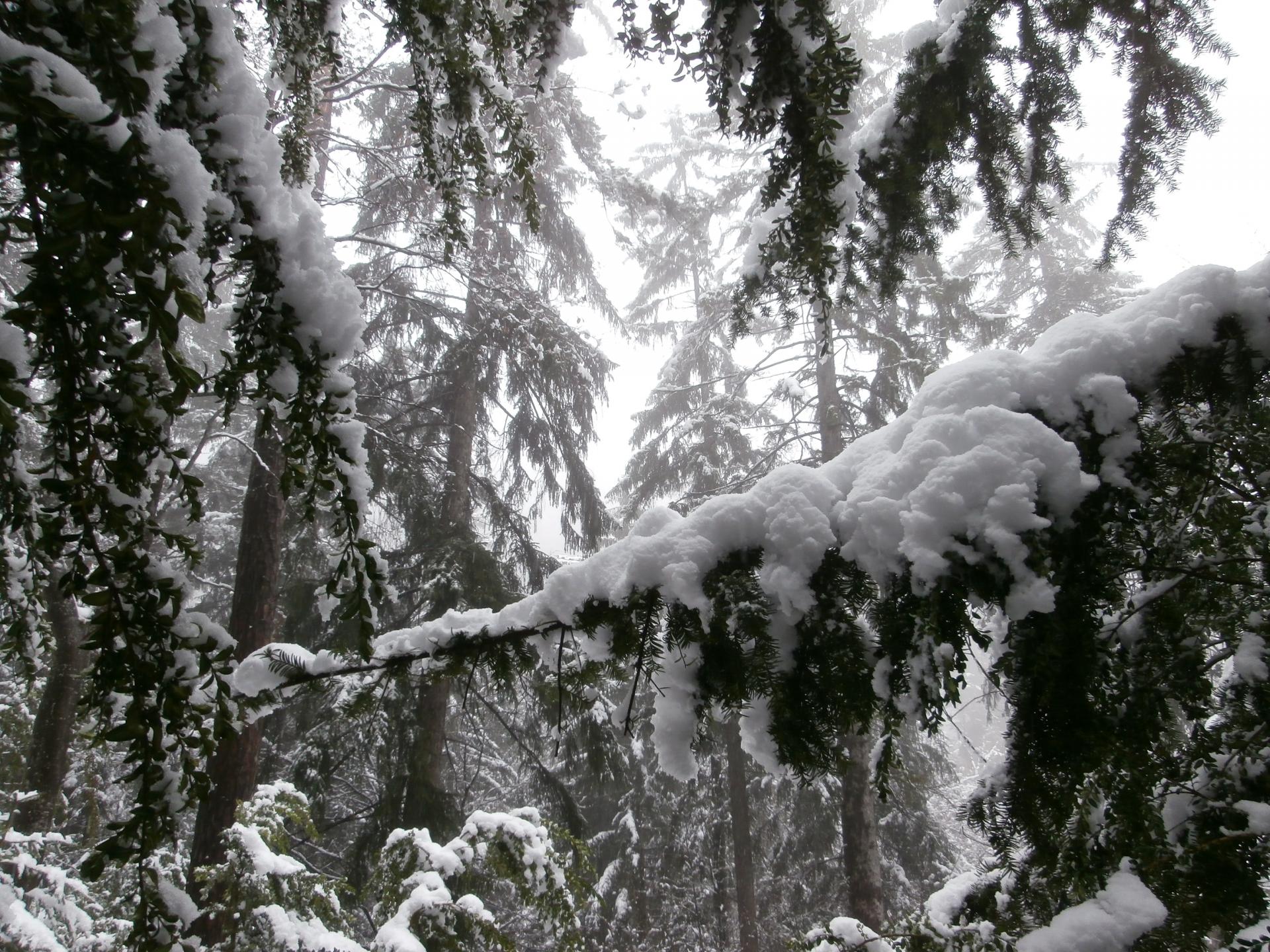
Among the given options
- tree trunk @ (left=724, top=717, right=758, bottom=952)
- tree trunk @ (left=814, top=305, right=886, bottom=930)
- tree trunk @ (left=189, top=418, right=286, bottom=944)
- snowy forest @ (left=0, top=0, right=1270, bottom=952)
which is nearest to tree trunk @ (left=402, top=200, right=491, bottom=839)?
tree trunk @ (left=189, top=418, right=286, bottom=944)

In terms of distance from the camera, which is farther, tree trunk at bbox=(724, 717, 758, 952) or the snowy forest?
tree trunk at bbox=(724, 717, 758, 952)

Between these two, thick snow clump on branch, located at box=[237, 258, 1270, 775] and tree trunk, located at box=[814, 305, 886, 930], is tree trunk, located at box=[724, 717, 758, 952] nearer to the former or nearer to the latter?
tree trunk, located at box=[814, 305, 886, 930]

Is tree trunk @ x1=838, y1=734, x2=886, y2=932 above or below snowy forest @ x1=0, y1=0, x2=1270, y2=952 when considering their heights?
below

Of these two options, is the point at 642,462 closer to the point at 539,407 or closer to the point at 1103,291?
the point at 539,407

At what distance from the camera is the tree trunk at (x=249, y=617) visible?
14.3 ft

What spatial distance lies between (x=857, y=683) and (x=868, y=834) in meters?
7.58

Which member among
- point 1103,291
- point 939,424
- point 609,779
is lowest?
point 609,779

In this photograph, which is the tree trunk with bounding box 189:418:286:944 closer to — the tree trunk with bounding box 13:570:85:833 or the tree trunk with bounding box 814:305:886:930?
the tree trunk with bounding box 13:570:85:833

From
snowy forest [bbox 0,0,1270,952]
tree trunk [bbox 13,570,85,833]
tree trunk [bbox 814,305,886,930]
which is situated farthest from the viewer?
tree trunk [bbox 814,305,886,930]

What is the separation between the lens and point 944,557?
1.23m

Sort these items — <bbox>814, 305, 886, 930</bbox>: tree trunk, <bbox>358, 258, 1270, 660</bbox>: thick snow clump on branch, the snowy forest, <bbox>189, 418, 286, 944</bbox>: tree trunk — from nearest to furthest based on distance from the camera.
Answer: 1. the snowy forest
2. <bbox>358, 258, 1270, 660</bbox>: thick snow clump on branch
3. <bbox>189, 418, 286, 944</bbox>: tree trunk
4. <bbox>814, 305, 886, 930</bbox>: tree trunk

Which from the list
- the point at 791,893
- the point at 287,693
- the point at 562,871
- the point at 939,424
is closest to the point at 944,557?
the point at 939,424

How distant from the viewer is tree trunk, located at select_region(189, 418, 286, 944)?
4.36 m

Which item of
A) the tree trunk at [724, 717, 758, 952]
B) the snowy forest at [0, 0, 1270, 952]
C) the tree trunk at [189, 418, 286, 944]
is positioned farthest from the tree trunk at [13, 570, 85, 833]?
the tree trunk at [724, 717, 758, 952]
